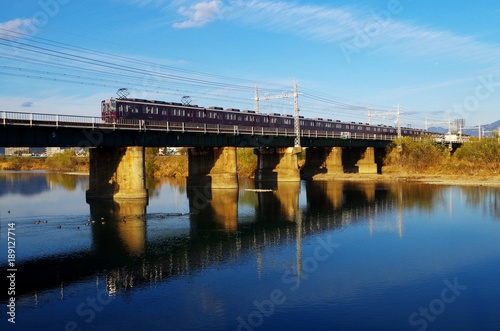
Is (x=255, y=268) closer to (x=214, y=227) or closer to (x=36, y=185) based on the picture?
(x=214, y=227)

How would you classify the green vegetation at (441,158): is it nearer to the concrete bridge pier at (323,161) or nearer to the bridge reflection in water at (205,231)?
the concrete bridge pier at (323,161)

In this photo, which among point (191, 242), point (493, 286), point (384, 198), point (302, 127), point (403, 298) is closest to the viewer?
point (403, 298)

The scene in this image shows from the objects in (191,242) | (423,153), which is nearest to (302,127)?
(423,153)

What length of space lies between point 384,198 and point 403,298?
44.3 metres

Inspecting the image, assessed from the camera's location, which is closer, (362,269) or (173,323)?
(173,323)

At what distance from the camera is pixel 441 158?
112 metres

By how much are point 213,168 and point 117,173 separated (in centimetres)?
2145

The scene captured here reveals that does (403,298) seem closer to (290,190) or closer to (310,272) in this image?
(310,272)

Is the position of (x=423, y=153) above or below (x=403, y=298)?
above

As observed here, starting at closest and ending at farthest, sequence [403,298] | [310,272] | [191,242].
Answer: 1. [403,298]
2. [310,272]
3. [191,242]

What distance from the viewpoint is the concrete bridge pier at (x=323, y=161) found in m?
110

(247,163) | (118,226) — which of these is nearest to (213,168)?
(118,226)

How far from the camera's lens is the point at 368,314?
2091cm

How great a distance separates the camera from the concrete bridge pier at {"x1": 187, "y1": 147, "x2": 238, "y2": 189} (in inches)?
3056
